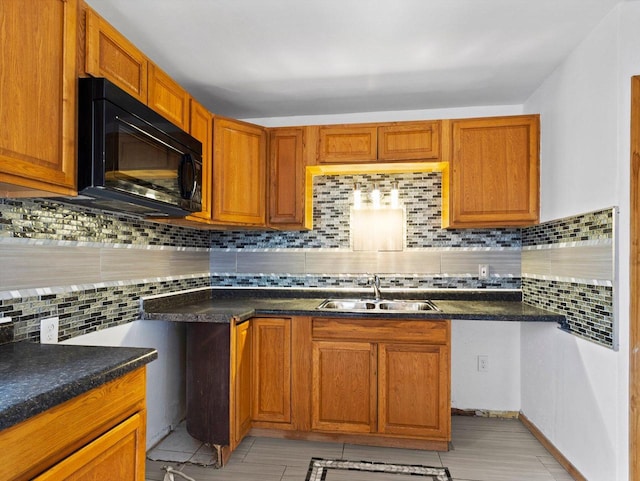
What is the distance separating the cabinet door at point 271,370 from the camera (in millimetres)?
2465

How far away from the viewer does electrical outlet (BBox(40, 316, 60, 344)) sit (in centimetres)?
159

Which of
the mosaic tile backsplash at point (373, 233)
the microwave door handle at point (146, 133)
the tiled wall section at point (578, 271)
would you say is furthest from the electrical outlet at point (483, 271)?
the microwave door handle at point (146, 133)

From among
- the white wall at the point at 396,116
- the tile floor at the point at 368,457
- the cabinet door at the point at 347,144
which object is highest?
the white wall at the point at 396,116

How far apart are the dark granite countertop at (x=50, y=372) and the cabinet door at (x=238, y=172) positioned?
1.23 meters

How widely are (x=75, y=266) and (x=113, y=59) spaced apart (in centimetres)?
92

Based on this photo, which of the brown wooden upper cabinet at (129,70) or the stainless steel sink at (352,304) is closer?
the brown wooden upper cabinet at (129,70)

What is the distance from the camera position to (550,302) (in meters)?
2.36

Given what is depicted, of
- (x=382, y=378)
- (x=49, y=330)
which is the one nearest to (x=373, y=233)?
(x=382, y=378)

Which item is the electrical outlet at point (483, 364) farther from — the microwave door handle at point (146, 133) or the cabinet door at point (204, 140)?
the microwave door handle at point (146, 133)

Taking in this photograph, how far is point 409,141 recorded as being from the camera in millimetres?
2670

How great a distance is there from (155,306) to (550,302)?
2383mm

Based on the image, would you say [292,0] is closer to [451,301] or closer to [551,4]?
[551,4]

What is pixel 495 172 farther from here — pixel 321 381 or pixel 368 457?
pixel 368 457

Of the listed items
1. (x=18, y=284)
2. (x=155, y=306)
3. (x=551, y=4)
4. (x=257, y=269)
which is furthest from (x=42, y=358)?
(x=551, y=4)
